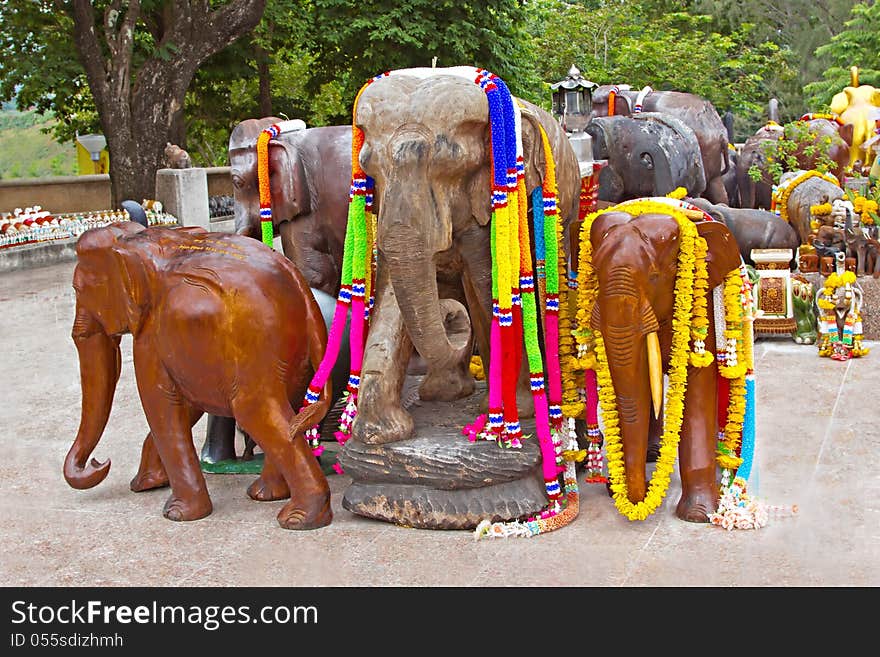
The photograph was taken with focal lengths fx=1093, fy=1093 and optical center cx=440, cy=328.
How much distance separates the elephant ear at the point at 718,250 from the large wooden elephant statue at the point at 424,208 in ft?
2.46

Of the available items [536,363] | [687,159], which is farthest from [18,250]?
[536,363]

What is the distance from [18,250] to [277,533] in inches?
415

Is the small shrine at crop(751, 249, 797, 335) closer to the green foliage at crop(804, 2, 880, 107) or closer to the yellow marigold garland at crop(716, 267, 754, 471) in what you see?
the yellow marigold garland at crop(716, 267, 754, 471)

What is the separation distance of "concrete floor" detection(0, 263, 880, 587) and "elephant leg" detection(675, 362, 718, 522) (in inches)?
3.7

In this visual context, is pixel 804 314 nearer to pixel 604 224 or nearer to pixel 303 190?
Result: pixel 303 190

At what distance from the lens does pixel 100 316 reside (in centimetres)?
461

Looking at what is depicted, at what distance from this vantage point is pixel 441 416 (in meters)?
4.86

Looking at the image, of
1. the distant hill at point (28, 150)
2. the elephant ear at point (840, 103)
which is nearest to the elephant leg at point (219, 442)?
the elephant ear at point (840, 103)

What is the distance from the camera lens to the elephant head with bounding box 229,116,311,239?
5980 millimetres

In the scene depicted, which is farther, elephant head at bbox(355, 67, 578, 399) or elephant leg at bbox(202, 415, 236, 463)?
elephant leg at bbox(202, 415, 236, 463)

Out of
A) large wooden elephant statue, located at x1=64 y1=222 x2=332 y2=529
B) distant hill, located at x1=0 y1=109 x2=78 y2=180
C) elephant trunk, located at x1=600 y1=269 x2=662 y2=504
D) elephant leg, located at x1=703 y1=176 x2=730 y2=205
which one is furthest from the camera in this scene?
distant hill, located at x1=0 y1=109 x2=78 y2=180

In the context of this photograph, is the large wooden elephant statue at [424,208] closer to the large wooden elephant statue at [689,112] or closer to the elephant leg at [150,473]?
the elephant leg at [150,473]

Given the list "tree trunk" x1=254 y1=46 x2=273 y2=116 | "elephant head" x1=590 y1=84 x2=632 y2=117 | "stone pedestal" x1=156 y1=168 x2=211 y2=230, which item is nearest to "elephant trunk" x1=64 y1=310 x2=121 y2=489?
"elephant head" x1=590 y1=84 x2=632 y2=117

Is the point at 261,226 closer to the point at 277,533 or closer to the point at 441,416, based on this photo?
the point at 441,416
